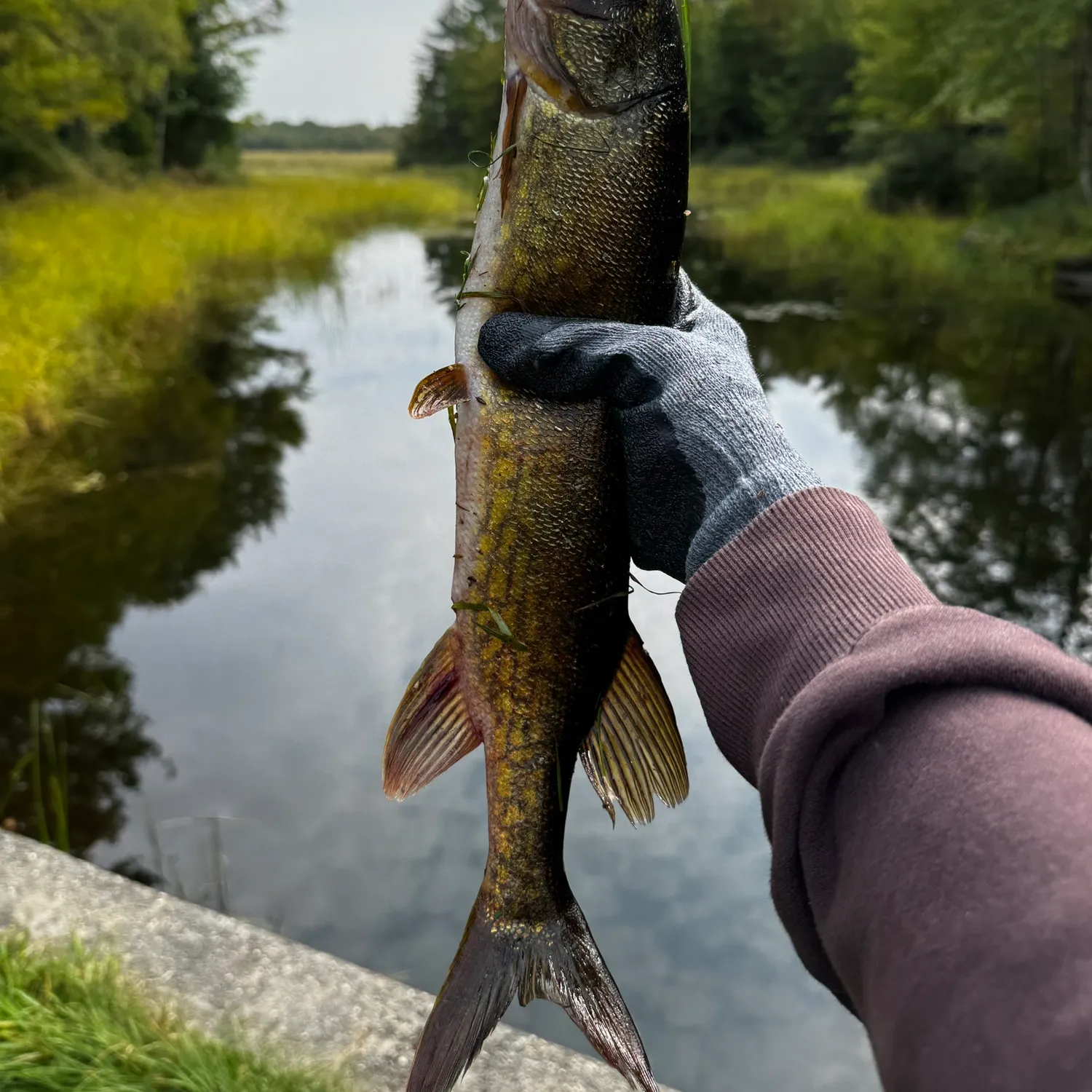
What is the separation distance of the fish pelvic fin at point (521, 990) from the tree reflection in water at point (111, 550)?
2305mm

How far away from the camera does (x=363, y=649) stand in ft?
18.7

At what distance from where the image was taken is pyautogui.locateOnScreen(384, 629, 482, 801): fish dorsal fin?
6.30ft

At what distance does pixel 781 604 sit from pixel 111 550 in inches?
235

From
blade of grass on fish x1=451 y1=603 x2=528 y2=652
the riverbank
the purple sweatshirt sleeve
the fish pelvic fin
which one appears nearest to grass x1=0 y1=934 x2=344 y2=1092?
the fish pelvic fin

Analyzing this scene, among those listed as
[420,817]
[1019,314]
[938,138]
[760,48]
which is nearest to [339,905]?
[420,817]

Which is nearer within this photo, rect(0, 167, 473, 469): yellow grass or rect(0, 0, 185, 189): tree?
rect(0, 167, 473, 469): yellow grass

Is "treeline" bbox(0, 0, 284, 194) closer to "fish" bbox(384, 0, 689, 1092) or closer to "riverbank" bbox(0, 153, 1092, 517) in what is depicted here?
"riverbank" bbox(0, 153, 1092, 517)

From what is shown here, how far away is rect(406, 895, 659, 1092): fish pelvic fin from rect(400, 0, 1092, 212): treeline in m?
1.85

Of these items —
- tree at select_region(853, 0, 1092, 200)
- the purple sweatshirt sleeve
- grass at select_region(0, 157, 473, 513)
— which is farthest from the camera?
tree at select_region(853, 0, 1092, 200)

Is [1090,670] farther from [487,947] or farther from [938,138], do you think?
[938,138]

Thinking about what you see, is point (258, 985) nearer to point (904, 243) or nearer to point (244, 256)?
point (244, 256)

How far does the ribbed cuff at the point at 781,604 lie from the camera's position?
1.29m

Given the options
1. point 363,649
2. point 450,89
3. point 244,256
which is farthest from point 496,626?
point 450,89

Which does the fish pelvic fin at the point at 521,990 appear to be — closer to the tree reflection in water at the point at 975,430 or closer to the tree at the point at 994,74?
the tree reflection in water at the point at 975,430
